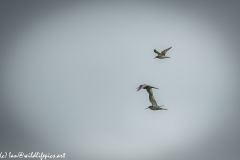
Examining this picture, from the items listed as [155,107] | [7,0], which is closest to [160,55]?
[155,107]

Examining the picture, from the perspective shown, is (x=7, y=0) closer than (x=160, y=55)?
No

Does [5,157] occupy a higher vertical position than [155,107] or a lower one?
higher

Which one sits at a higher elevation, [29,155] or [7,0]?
[7,0]

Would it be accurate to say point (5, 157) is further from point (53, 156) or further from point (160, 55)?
point (160, 55)

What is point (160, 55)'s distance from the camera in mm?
2621

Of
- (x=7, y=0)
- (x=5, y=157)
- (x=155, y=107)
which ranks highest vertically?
(x=7, y=0)

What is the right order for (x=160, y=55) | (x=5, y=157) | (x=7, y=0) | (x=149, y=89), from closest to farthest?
1. (x=149, y=89)
2. (x=160, y=55)
3. (x=5, y=157)
4. (x=7, y=0)

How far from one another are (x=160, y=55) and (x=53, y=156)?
8.05 feet

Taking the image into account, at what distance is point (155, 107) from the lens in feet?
7.45

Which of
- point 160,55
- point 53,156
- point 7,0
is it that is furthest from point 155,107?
point 7,0

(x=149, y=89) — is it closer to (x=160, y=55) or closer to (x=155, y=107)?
(x=155, y=107)

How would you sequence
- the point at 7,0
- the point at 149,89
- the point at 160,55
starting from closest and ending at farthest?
the point at 149,89 → the point at 160,55 → the point at 7,0

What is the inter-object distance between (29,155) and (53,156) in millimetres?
296

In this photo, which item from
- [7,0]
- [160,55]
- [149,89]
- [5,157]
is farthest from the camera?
[7,0]
